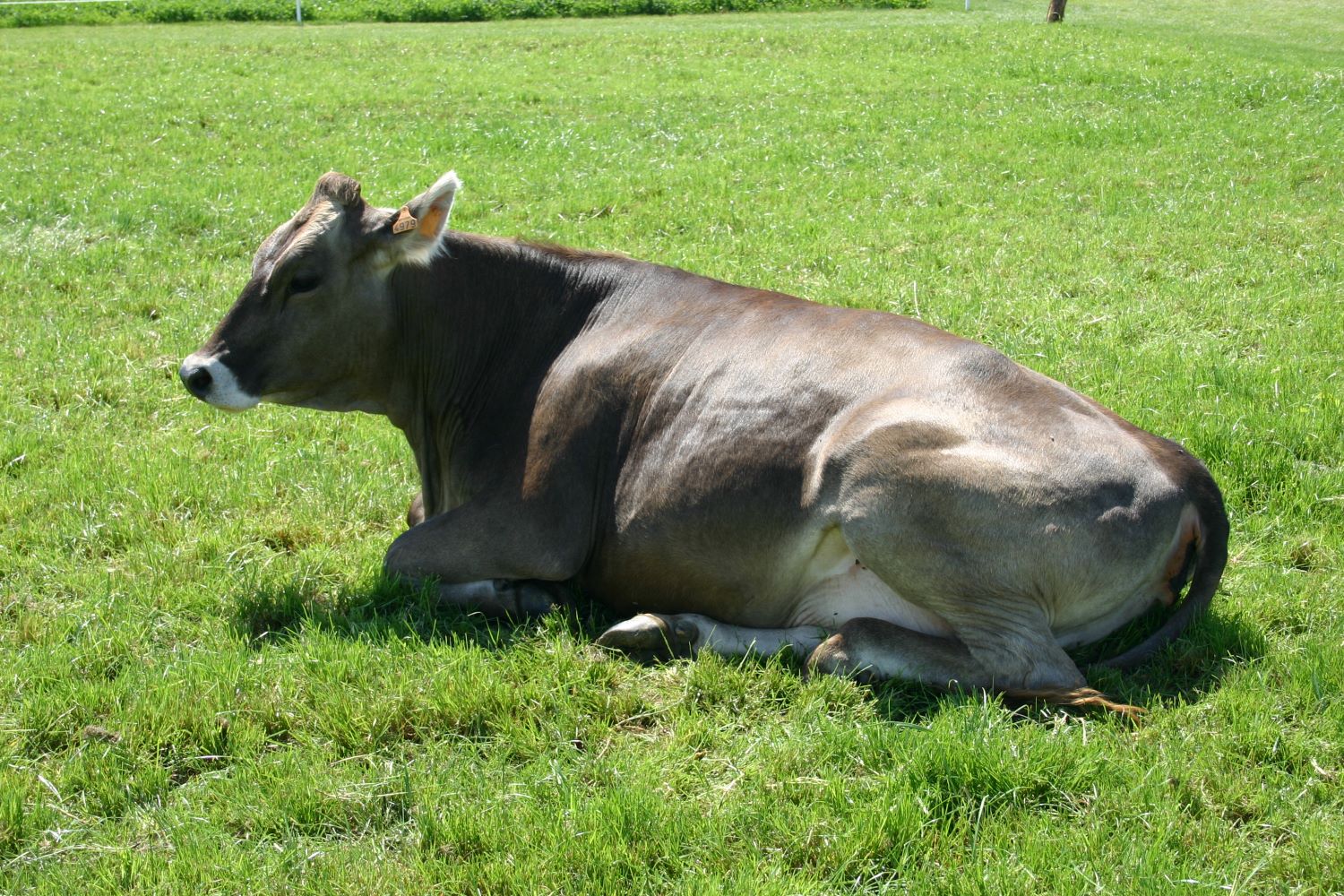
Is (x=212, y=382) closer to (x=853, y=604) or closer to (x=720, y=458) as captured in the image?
(x=720, y=458)

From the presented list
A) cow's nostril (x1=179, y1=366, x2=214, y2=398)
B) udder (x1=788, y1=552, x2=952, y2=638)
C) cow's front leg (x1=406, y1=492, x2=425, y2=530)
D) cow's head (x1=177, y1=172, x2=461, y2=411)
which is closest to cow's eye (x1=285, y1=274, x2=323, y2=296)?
cow's head (x1=177, y1=172, x2=461, y2=411)

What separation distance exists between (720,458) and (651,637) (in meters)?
0.88

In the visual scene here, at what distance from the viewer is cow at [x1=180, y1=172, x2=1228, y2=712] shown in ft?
17.4

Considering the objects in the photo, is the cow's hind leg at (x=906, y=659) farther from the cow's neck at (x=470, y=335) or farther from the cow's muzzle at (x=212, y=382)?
the cow's muzzle at (x=212, y=382)

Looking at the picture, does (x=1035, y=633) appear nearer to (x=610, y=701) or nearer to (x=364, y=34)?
(x=610, y=701)

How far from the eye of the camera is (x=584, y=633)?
5.94 meters

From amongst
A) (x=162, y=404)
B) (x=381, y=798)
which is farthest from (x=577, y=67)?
(x=381, y=798)

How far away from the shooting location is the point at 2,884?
4.14 metres

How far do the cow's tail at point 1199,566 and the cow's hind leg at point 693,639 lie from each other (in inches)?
50.5

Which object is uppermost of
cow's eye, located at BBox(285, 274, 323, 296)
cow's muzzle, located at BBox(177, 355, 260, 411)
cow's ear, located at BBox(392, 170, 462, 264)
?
cow's ear, located at BBox(392, 170, 462, 264)

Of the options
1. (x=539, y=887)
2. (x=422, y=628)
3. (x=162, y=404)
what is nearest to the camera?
(x=539, y=887)

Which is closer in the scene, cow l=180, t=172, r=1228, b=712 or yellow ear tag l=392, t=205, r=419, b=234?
cow l=180, t=172, r=1228, b=712

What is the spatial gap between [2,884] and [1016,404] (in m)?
4.22

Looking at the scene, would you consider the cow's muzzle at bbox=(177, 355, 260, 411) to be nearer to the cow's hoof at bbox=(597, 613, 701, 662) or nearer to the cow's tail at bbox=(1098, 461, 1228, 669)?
the cow's hoof at bbox=(597, 613, 701, 662)
